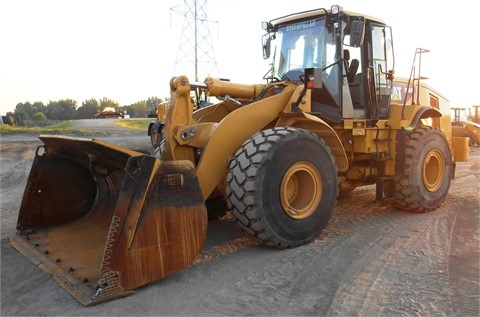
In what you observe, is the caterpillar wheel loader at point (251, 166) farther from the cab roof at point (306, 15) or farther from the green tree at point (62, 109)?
the green tree at point (62, 109)

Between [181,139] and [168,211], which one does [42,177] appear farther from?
[168,211]

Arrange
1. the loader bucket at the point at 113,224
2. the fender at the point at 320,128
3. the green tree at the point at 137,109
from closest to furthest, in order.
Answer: the loader bucket at the point at 113,224 → the fender at the point at 320,128 → the green tree at the point at 137,109

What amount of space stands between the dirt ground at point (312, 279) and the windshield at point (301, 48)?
2.14 metres

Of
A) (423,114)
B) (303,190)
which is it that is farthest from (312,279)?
(423,114)

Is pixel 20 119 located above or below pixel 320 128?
above

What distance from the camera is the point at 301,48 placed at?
6.30 m

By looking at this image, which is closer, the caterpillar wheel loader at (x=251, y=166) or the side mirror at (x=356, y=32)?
the caterpillar wheel loader at (x=251, y=166)

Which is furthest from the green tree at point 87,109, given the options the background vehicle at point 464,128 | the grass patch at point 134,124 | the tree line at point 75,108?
the background vehicle at point 464,128

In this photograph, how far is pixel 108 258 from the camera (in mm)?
3430

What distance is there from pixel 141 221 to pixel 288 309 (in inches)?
51.5

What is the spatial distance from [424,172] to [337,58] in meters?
2.17

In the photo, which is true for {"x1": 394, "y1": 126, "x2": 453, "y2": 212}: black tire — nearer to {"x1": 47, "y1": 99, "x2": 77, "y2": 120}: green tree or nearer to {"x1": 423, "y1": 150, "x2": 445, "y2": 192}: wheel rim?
{"x1": 423, "y1": 150, "x2": 445, "y2": 192}: wheel rim

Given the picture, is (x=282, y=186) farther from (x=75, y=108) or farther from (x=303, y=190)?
(x=75, y=108)

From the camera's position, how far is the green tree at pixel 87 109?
204 feet
